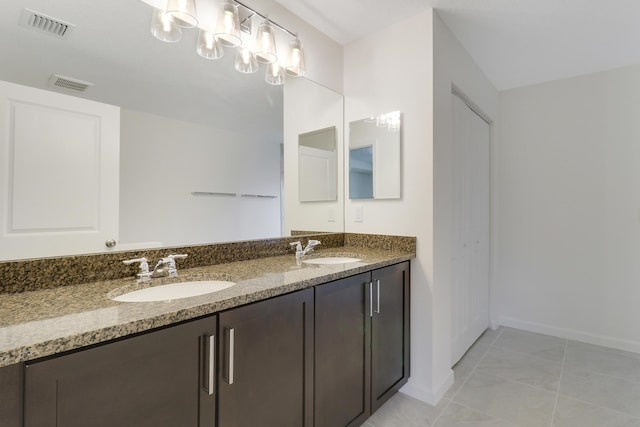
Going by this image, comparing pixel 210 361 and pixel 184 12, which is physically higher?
pixel 184 12

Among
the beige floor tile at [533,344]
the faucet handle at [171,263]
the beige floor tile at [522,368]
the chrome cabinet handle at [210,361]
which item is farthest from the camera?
the beige floor tile at [533,344]

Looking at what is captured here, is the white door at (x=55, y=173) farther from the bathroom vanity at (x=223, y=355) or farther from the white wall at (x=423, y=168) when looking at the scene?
the white wall at (x=423, y=168)

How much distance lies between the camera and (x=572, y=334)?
266cm

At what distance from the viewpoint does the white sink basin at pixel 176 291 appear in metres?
1.06

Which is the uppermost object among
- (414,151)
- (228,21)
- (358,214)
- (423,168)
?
(228,21)

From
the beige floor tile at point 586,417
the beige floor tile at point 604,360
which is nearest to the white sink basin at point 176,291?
the beige floor tile at point 586,417

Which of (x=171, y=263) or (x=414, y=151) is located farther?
(x=414, y=151)

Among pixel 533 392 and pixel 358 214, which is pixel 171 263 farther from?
pixel 533 392

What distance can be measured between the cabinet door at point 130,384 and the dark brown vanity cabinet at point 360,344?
51cm

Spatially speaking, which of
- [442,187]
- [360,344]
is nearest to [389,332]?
[360,344]

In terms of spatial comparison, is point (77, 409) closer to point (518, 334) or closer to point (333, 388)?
point (333, 388)

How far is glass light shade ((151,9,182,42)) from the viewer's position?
1317mm

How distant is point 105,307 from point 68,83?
843 mm

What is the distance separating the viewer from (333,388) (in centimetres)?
133
